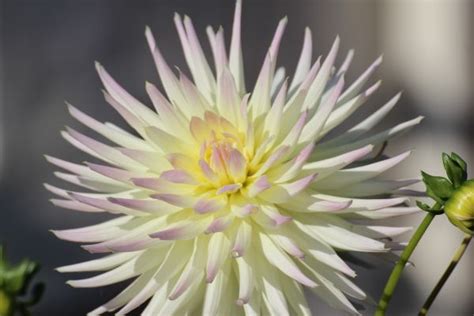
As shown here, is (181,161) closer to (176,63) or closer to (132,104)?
(132,104)

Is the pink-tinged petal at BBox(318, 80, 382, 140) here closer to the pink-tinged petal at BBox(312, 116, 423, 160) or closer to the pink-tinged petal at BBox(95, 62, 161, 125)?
the pink-tinged petal at BBox(312, 116, 423, 160)

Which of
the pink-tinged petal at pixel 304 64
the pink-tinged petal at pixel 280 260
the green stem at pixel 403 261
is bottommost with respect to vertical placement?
the green stem at pixel 403 261

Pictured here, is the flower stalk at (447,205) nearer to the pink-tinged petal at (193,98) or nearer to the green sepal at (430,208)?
the green sepal at (430,208)

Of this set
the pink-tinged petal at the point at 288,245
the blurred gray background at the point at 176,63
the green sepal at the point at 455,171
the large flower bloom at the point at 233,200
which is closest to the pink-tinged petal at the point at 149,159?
the large flower bloom at the point at 233,200

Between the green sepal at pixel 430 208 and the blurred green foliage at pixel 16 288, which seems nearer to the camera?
the green sepal at pixel 430 208

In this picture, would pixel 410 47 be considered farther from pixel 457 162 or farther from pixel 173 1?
pixel 457 162

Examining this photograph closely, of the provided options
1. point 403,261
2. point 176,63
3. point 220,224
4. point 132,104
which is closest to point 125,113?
point 132,104

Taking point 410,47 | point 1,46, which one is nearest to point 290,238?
point 410,47
